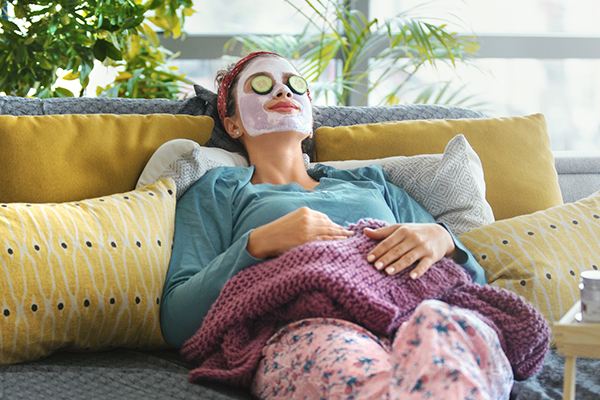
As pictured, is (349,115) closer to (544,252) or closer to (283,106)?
(283,106)

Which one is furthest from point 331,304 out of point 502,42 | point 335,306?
point 502,42

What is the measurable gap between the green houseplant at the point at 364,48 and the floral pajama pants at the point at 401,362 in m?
1.74

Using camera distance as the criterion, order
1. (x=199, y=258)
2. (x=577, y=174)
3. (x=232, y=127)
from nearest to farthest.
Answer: (x=199, y=258) → (x=232, y=127) → (x=577, y=174)

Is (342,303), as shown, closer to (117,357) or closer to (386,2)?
(117,357)

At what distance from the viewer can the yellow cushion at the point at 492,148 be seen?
153 centimetres

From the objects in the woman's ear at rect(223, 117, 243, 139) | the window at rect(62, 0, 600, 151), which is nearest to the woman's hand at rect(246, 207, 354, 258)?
the woman's ear at rect(223, 117, 243, 139)

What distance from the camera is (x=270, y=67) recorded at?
5.10 ft

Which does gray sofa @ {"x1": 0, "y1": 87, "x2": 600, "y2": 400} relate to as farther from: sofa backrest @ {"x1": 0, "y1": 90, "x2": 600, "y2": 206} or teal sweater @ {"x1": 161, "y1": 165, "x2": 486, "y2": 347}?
sofa backrest @ {"x1": 0, "y1": 90, "x2": 600, "y2": 206}

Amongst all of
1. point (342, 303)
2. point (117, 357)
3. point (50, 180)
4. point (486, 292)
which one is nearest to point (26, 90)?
point (50, 180)

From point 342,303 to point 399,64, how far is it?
2471mm

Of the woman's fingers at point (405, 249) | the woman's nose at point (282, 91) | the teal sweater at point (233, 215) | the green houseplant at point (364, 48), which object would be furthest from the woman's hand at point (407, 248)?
the green houseplant at point (364, 48)

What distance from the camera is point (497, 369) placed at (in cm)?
76

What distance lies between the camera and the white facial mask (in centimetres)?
149

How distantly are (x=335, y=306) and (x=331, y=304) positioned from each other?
0.02 m
